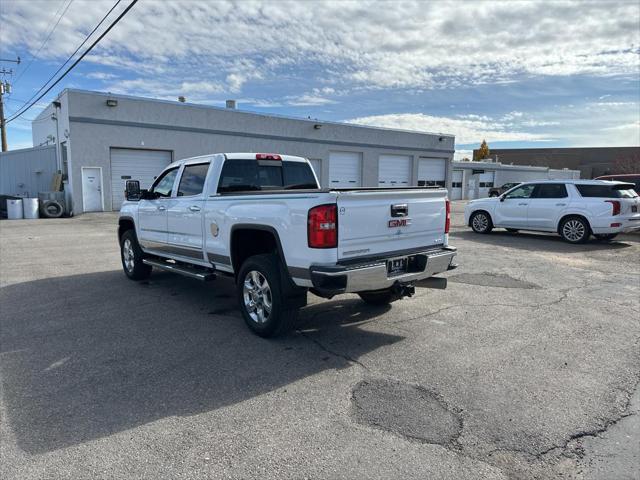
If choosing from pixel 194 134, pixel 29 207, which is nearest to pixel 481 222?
pixel 194 134

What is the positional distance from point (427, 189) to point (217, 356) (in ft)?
9.73

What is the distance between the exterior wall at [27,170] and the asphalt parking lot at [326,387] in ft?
72.0

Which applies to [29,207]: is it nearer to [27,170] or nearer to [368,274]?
[27,170]

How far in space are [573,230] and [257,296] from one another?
34.9 feet

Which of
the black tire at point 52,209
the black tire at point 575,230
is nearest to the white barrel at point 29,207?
the black tire at point 52,209

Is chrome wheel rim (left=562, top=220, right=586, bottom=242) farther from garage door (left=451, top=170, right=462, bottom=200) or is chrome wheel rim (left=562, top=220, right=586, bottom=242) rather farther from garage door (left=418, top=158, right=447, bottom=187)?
garage door (left=451, top=170, right=462, bottom=200)

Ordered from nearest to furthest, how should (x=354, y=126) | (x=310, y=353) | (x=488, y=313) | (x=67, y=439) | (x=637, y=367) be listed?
(x=67, y=439), (x=637, y=367), (x=310, y=353), (x=488, y=313), (x=354, y=126)

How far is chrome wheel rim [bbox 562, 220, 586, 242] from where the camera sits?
12328 millimetres

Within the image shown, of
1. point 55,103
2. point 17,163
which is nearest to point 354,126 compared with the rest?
point 55,103

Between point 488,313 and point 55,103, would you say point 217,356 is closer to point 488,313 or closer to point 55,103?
point 488,313

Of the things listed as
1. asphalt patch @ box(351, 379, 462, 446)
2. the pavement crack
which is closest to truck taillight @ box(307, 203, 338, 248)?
the pavement crack

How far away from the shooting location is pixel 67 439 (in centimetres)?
312

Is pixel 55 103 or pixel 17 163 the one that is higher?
pixel 55 103

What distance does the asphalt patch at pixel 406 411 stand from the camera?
319cm
